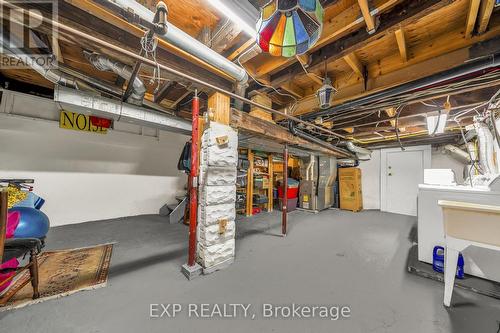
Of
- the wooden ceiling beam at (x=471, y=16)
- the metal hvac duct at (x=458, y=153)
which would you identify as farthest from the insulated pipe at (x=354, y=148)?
the wooden ceiling beam at (x=471, y=16)

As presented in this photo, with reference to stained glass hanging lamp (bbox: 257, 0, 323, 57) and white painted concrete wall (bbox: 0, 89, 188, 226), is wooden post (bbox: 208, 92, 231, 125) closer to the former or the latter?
stained glass hanging lamp (bbox: 257, 0, 323, 57)

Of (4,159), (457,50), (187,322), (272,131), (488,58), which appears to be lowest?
(187,322)

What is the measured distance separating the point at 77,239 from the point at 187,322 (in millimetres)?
2712

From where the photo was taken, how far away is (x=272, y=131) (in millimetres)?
3113

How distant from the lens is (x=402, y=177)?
596cm

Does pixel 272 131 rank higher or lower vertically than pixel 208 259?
higher

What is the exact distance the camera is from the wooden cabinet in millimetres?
6141

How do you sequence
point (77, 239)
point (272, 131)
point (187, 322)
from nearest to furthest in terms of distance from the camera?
point (187, 322), point (77, 239), point (272, 131)

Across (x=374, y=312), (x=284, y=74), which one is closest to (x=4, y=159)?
(x=284, y=74)

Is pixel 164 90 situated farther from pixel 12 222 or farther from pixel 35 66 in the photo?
pixel 12 222

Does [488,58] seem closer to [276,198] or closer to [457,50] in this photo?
[457,50]
